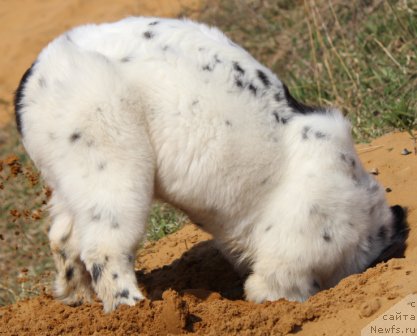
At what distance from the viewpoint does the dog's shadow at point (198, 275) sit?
5.32 m

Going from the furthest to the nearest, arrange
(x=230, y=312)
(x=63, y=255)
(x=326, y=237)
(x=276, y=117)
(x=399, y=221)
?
(x=399, y=221) < (x=63, y=255) < (x=326, y=237) < (x=276, y=117) < (x=230, y=312)

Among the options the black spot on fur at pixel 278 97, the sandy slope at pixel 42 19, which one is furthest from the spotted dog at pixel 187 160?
the sandy slope at pixel 42 19

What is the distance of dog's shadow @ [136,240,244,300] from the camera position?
17.5 feet

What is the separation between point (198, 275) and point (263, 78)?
1.58 metres

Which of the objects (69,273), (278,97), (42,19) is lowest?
(42,19)

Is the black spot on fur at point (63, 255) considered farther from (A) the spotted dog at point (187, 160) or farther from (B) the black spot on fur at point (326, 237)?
(B) the black spot on fur at point (326, 237)

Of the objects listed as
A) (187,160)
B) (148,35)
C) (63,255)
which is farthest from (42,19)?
(187,160)

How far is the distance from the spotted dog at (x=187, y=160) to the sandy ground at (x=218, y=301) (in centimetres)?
21

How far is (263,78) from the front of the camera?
4.57 metres

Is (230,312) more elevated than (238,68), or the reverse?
(238,68)

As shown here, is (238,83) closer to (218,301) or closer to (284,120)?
(284,120)

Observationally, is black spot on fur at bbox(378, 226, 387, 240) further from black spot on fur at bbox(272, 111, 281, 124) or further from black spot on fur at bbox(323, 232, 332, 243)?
black spot on fur at bbox(272, 111, 281, 124)

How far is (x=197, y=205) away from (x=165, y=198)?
0.18m

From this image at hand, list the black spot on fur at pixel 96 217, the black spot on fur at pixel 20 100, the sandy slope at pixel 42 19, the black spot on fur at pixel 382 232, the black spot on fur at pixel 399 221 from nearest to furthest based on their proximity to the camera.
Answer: the black spot on fur at pixel 96 217
the black spot on fur at pixel 20 100
the black spot on fur at pixel 382 232
the black spot on fur at pixel 399 221
the sandy slope at pixel 42 19
